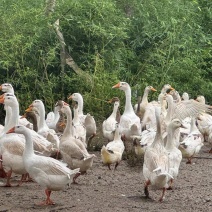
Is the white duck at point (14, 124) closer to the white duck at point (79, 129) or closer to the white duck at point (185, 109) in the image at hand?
the white duck at point (79, 129)

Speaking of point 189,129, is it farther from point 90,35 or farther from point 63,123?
point 90,35

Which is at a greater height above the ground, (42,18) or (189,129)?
(42,18)

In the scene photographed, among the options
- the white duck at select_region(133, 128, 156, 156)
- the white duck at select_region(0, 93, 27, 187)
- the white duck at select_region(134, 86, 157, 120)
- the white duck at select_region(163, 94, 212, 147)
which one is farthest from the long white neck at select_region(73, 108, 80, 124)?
the white duck at select_region(0, 93, 27, 187)

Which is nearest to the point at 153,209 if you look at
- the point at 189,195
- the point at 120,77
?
the point at 189,195

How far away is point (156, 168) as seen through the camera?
10.4 m

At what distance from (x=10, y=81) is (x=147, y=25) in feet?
14.9

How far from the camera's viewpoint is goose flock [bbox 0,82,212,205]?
10.3 meters

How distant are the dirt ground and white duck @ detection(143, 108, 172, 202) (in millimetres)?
287

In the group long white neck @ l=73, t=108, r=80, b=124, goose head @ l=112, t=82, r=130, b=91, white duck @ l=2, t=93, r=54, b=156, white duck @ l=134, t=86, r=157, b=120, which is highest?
white duck @ l=2, t=93, r=54, b=156

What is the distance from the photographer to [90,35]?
1945cm

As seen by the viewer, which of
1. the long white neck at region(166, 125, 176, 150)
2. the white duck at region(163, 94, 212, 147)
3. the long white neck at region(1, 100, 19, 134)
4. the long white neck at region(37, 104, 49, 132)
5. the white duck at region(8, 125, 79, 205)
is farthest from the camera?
the white duck at region(163, 94, 212, 147)

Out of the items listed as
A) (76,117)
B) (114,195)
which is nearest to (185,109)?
(76,117)

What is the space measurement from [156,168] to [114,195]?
0.98 m

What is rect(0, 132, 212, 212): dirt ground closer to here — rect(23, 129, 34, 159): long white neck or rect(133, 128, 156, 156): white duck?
rect(133, 128, 156, 156): white duck
